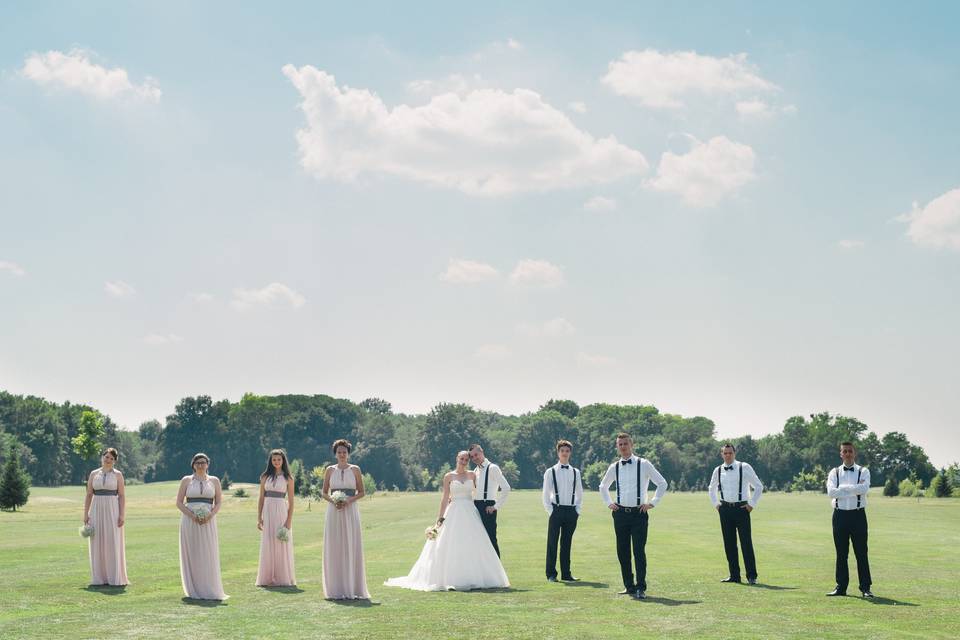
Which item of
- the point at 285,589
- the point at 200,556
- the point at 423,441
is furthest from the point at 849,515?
the point at 423,441

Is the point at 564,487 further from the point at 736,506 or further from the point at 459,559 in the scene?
the point at 736,506

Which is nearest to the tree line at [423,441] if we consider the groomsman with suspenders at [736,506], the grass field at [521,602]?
the grass field at [521,602]

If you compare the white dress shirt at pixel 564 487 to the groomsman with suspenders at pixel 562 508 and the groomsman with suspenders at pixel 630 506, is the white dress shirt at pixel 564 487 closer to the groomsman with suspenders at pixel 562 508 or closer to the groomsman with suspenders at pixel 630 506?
the groomsman with suspenders at pixel 562 508

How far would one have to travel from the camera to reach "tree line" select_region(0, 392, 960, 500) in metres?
143

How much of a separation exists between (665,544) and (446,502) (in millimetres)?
14725

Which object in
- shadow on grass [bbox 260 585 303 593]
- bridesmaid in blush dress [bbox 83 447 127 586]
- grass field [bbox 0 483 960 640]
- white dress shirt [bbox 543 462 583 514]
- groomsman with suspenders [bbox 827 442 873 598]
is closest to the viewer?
grass field [bbox 0 483 960 640]

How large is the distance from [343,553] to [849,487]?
28.2 feet

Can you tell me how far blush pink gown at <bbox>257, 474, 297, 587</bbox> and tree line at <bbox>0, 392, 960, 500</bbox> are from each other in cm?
12438

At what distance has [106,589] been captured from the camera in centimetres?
1880

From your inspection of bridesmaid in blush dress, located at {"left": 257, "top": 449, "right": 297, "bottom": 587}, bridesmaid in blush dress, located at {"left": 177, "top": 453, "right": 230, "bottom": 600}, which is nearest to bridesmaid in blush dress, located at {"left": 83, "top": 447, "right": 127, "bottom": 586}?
bridesmaid in blush dress, located at {"left": 177, "top": 453, "right": 230, "bottom": 600}

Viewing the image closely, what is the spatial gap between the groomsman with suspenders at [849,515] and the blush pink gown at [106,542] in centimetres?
1268

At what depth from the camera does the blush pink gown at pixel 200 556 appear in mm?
17266

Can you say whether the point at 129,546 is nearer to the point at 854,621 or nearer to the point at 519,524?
the point at 519,524

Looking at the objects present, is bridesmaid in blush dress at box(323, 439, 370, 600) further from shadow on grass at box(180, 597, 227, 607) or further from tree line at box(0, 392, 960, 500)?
tree line at box(0, 392, 960, 500)
